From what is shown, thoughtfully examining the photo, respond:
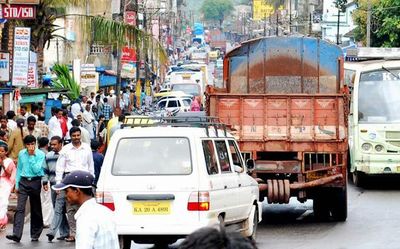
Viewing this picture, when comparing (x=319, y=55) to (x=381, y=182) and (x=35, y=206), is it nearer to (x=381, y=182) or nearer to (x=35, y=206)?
(x=35, y=206)

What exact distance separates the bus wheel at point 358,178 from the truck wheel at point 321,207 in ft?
19.2

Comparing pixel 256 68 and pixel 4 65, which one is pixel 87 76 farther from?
pixel 256 68

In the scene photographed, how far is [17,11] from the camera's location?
2486 cm

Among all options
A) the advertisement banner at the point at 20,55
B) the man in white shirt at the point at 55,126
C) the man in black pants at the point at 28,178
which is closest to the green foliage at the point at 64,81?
the man in white shirt at the point at 55,126

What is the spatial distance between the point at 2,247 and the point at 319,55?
682cm

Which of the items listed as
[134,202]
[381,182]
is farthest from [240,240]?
[381,182]

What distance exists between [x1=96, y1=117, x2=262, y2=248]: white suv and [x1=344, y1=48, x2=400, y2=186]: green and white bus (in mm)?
10557

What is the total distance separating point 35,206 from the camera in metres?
16.5

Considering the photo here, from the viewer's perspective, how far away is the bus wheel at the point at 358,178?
2518 cm

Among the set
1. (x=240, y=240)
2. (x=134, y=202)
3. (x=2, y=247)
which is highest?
(x=240, y=240)

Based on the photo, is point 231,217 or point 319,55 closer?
point 231,217

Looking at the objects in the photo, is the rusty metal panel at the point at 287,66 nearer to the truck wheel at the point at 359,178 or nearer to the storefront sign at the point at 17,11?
the truck wheel at the point at 359,178

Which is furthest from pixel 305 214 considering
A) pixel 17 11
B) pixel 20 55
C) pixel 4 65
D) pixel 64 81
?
pixel 64 81

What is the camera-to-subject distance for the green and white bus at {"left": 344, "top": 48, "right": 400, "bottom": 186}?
78.7ft
